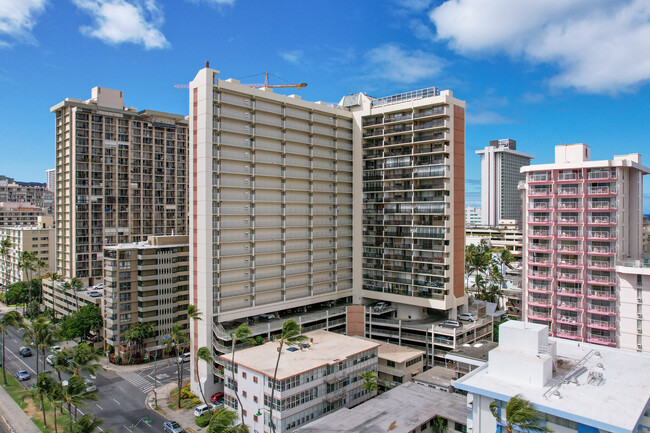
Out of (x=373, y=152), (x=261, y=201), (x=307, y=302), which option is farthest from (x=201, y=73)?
(x=307, y=302)

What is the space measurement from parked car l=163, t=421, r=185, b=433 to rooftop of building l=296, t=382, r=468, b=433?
18.4 metres

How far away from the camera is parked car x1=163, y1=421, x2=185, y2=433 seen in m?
54.5

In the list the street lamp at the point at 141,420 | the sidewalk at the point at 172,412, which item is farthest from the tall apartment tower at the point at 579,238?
the street lamp at the point at 141,420

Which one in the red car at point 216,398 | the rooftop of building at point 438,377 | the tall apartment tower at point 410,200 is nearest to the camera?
the rooftop of building at point 438,377

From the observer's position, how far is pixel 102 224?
11144 cm

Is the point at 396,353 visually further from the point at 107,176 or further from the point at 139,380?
the point at 107,176

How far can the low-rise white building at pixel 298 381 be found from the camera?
49094mm

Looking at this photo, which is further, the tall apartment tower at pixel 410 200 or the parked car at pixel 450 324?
the tall apartment tower at pixel 410 200

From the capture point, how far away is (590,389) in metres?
38.4

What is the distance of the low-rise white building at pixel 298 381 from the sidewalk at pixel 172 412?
6.24 m

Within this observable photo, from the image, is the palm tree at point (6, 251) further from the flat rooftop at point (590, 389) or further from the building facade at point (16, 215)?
the flat rooftop at point (590, 389)

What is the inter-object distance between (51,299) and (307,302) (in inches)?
3014

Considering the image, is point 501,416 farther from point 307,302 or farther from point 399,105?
point 399,105

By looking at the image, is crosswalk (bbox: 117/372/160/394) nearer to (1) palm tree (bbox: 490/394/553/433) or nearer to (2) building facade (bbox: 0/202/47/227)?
(1) palm tree (bbox: 490/394/553/433)
